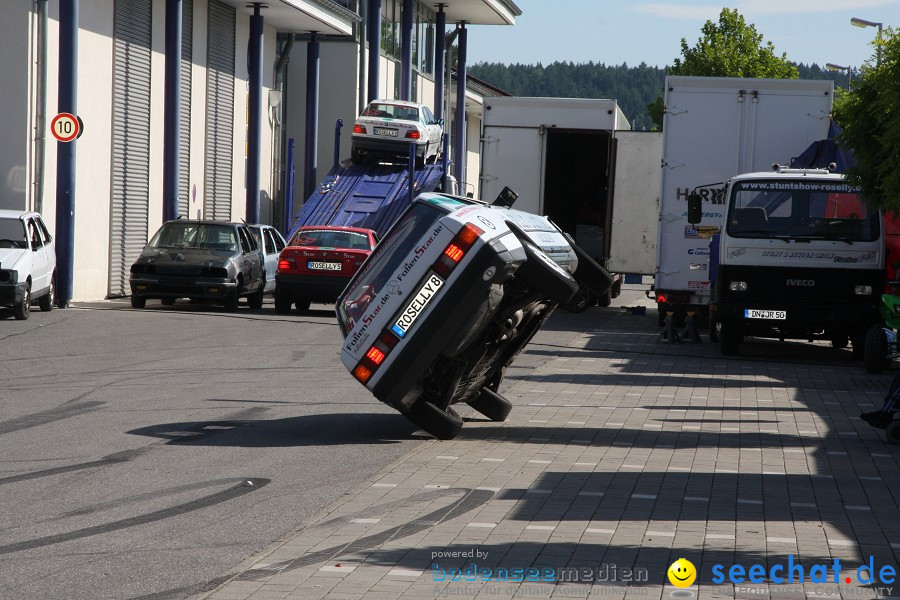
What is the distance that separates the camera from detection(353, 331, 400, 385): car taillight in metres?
9.69

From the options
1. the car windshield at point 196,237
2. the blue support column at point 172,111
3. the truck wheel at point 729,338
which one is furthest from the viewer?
the blue support column at point 172,111

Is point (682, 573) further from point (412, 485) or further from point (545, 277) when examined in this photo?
point (545, 277)

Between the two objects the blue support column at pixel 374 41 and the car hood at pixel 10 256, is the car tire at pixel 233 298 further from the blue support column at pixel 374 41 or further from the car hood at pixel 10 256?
the blue support column at pixel 374 41

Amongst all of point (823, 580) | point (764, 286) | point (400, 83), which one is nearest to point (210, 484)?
point (823, 580)

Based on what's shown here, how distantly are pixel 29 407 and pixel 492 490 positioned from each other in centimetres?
526

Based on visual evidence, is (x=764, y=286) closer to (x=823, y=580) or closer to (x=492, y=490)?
(x=492, y=490)

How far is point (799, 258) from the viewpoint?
1853 cm

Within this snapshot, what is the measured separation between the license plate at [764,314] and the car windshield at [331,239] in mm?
7740

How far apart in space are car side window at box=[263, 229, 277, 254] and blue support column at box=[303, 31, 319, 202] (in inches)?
516

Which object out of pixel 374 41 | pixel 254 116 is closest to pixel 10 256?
pixel 254 116

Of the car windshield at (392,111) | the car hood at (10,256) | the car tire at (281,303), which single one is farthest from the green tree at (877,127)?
the car windshield at (392,111)

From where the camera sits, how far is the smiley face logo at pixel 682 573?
5859mm

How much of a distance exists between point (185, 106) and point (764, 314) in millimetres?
18723

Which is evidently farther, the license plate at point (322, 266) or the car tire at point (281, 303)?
the car tire at point (281, 303)
